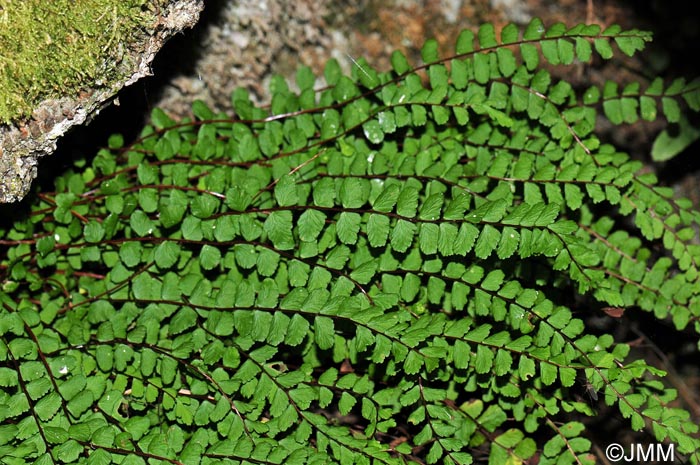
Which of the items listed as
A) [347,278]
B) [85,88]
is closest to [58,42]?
[85,88]

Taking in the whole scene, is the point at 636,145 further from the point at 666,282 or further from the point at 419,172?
the point at 419,172

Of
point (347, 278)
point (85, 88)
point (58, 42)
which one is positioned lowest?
point (347, 278)

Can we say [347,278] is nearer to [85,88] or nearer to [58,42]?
[85,88]

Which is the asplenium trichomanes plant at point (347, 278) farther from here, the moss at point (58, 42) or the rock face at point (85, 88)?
the moss at point (58, 42)

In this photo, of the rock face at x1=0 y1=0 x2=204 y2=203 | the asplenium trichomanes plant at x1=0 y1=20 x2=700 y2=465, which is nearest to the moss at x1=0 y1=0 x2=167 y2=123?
the rock face at x1=0 y1=0 x2=204 y2=203

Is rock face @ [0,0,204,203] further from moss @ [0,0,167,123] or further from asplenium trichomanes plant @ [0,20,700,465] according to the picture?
asplenium trichomanes plant @ [0,20,700,465]

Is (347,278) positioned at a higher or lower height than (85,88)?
lower
